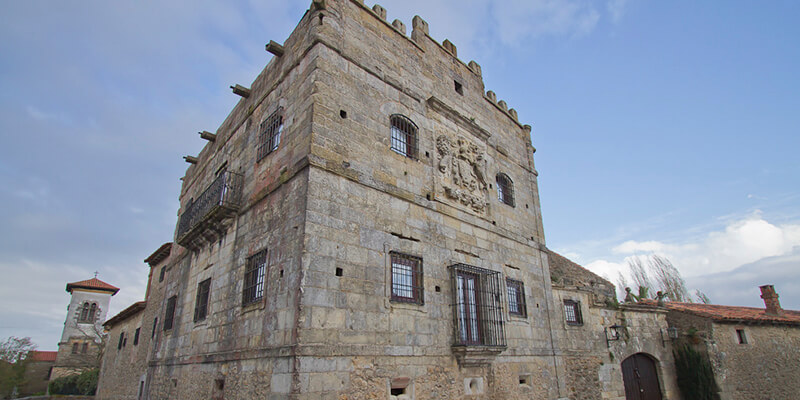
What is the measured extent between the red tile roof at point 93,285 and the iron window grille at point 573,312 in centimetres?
4596

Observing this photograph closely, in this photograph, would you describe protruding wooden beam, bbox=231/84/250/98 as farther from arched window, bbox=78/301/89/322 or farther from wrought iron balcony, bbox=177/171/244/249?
arched window, bbox=78/301/89/322

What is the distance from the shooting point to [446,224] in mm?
9281

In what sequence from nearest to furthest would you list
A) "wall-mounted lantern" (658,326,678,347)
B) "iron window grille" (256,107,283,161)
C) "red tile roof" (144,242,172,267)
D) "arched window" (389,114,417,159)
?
1. "iron window grille" (256,107,283,161)
2. "arched window" (389,114,417,159)
3. "wall-mounted lantern" (658,326,678,347)
4. "red tile roof" (144,242,172,267)

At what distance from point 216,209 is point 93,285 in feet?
139

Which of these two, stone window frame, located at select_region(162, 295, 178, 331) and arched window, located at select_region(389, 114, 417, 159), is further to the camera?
stone window frame, located at select_region(162, 295, 178, 331)

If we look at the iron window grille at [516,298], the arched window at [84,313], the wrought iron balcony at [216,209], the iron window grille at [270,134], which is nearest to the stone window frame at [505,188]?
the iron window grille at [516,298]

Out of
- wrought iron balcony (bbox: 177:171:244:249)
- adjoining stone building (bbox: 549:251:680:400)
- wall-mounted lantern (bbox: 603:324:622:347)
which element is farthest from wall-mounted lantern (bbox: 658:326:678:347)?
wrought iron balcony (bbox: 177:171:244:249)

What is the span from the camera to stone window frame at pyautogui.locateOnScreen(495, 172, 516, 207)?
39.6 feet

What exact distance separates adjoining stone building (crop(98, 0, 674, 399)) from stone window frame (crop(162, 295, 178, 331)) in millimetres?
94

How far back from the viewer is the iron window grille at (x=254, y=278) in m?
7.66

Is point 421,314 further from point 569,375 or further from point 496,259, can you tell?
point 569,375

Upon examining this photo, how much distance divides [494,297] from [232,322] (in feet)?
18.9

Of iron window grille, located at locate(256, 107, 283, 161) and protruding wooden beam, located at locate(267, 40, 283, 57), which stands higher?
protruding wooden beam, located at locate(267, 40, 283, 57)

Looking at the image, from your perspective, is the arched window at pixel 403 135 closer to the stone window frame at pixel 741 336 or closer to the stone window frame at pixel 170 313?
Answer: the stone window frame at pixel 170 313
